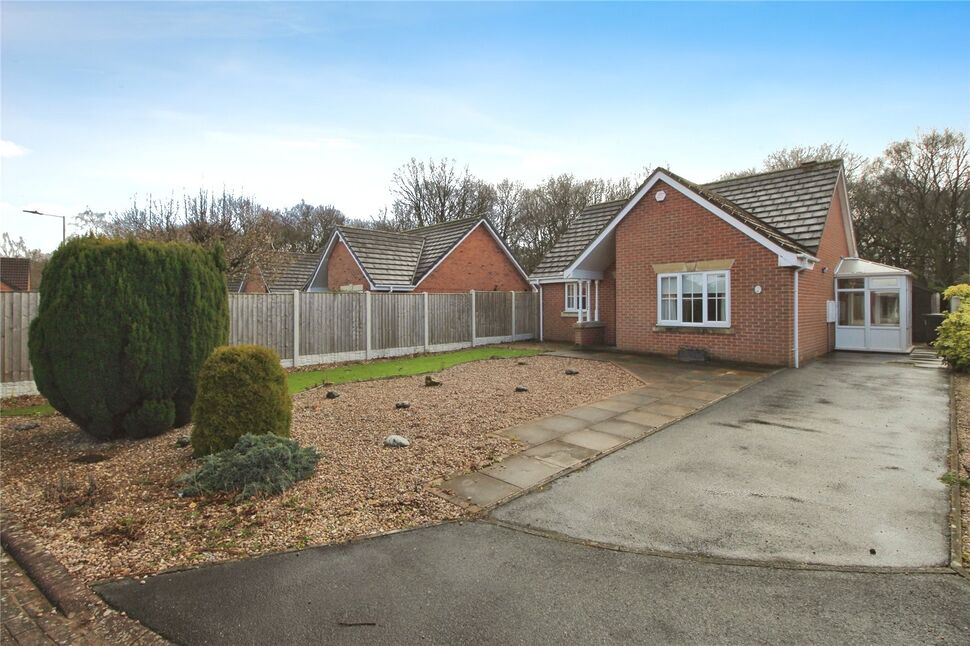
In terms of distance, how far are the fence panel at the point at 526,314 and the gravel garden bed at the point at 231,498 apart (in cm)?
1194

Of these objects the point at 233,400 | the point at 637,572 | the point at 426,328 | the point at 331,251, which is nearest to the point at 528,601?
the point at 637,572

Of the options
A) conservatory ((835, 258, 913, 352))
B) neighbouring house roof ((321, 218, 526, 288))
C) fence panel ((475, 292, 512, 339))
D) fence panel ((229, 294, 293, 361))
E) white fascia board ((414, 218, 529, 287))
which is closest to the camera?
fence panel ((229, 294, 293, 361))

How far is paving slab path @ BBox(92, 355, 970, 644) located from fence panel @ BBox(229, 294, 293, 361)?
31.6ft

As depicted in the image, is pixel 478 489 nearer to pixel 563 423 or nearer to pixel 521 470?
pixel 521 470

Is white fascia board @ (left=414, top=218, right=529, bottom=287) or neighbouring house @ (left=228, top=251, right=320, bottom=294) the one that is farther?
neighbouring house @ (left=228, top=251, right=320, bottom=294)

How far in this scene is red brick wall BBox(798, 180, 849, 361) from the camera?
12852mm

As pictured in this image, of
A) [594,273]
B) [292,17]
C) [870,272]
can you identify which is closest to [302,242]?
[594,273]

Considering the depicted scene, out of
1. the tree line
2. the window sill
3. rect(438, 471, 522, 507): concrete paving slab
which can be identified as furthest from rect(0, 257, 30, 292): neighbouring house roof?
rect(438, 471, 522, 507): concrete paving slab

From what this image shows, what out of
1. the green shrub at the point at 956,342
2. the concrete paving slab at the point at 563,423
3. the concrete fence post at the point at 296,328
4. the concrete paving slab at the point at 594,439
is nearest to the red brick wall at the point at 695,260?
the green shrub at the point at 956,342

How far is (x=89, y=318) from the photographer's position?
588 centimetres

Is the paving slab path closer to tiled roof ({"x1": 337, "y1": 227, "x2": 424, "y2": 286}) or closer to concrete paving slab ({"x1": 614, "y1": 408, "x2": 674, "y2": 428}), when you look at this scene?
concrete paving slab ({"x1": 614, "y1": 408, "x2": 674, "y2": 428})

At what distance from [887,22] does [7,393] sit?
57.6ft

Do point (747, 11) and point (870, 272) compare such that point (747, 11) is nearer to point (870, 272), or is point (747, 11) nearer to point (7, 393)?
point (870, 272)

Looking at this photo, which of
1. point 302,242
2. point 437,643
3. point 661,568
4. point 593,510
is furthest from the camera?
point 302,242
